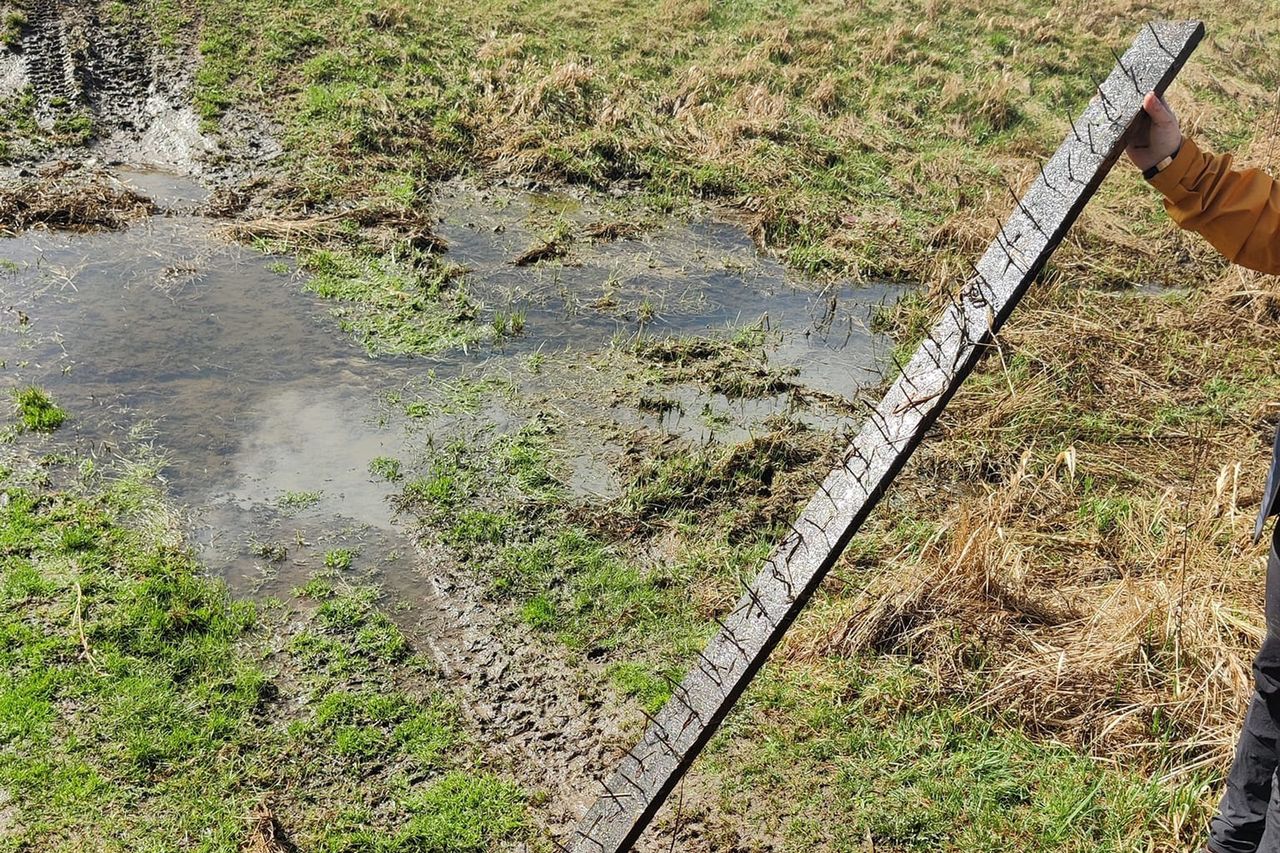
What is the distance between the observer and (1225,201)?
7.92 ft

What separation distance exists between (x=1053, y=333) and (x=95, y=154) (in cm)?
886

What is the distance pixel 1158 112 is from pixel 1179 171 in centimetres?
22

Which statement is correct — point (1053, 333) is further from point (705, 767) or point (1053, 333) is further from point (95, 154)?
point (95, 154)

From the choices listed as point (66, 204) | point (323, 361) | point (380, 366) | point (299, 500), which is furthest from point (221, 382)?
point (66, 204)

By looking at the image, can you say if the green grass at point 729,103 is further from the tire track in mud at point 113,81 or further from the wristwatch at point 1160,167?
the wristwatch at point 1160,167

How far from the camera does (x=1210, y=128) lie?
11.6 m

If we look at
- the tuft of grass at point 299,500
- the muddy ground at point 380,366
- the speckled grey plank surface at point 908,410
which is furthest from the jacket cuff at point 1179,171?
the tuft of grass at point 299,500

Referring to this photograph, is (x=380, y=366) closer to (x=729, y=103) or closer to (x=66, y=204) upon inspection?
(x=66, y=204)

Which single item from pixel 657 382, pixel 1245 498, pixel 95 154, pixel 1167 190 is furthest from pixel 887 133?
pixel 1167 190

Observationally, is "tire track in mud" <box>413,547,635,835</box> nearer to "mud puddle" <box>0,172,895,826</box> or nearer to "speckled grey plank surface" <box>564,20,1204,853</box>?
"mud puddle" <box>0,172,895,826</box>

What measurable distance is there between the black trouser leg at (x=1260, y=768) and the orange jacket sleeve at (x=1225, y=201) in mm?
768

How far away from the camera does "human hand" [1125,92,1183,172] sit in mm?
2221

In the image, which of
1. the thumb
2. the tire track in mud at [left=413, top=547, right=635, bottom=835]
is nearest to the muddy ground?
the tire track in mud at [left=413, top=547, right=635, bottom=835]

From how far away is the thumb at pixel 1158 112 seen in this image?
2.17m
